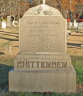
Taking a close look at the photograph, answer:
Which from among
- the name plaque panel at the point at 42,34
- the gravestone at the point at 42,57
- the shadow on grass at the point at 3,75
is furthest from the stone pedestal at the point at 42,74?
the shadow on grass at the point at 3,75

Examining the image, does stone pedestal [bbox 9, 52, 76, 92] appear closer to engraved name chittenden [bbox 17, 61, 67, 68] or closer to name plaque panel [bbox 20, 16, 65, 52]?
engraved name chittenden [bbox 17, 61, 67, 68]

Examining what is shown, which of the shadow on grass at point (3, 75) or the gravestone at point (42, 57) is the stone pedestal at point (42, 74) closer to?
the gravestone at point (42, 57)

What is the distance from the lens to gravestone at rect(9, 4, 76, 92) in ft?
17.7

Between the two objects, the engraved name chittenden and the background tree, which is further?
the background tree

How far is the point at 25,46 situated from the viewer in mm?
5676

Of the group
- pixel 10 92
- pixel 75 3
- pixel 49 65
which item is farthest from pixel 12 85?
pixel 75 3

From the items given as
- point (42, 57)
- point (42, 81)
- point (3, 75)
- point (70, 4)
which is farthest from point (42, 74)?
point (70, 4)

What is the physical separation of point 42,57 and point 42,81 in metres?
0.55

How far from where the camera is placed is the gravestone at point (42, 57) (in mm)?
5398

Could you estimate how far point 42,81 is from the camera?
5.42 m

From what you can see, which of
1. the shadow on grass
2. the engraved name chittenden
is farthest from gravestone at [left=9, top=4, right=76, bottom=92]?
the shadow on grass

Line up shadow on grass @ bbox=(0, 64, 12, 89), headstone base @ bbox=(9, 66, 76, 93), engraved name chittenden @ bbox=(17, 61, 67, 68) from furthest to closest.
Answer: shadow on grass @ bbox=(0, 64, 12, 89)
engraved name chittenden @ bbox=(17, 61, 67, 68)
headstone base @ bbox=(9, 66, 76, 93)

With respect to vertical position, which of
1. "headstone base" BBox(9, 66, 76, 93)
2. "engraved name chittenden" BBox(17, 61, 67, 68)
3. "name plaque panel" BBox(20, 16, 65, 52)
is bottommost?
"headstone base" BBox(9, 66, 76, 93)

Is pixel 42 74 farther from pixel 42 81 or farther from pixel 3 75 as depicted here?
pixel 3 75
